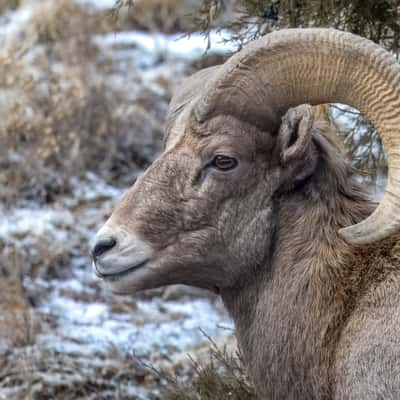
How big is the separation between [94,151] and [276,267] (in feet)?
22.5

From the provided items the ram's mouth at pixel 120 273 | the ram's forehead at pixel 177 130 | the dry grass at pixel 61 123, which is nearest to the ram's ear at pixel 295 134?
the ram's forehead at pixel 177 130

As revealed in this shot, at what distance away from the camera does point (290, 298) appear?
4.31 m

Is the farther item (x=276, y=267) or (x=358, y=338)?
(x=276, y=267)

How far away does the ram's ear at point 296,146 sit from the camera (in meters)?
4.23

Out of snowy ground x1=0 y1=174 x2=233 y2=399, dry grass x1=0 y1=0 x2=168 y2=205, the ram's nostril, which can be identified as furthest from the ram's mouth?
dry grass x1=0 y1=0 x2=168 y2=205

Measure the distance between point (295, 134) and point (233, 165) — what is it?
310 mm

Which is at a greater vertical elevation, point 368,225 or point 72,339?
point 368,225

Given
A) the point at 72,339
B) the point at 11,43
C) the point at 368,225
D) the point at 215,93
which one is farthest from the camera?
the point at 11,43

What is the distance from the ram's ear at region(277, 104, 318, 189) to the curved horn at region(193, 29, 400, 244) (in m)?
0.05

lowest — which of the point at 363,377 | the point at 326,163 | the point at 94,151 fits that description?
the point at 94,151

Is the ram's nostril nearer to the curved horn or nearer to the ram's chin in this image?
the ram's chin

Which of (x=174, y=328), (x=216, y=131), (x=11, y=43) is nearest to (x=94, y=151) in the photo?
(x=11, y=43)

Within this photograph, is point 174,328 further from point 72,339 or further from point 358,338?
point 358,338

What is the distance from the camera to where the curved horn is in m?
3.96
